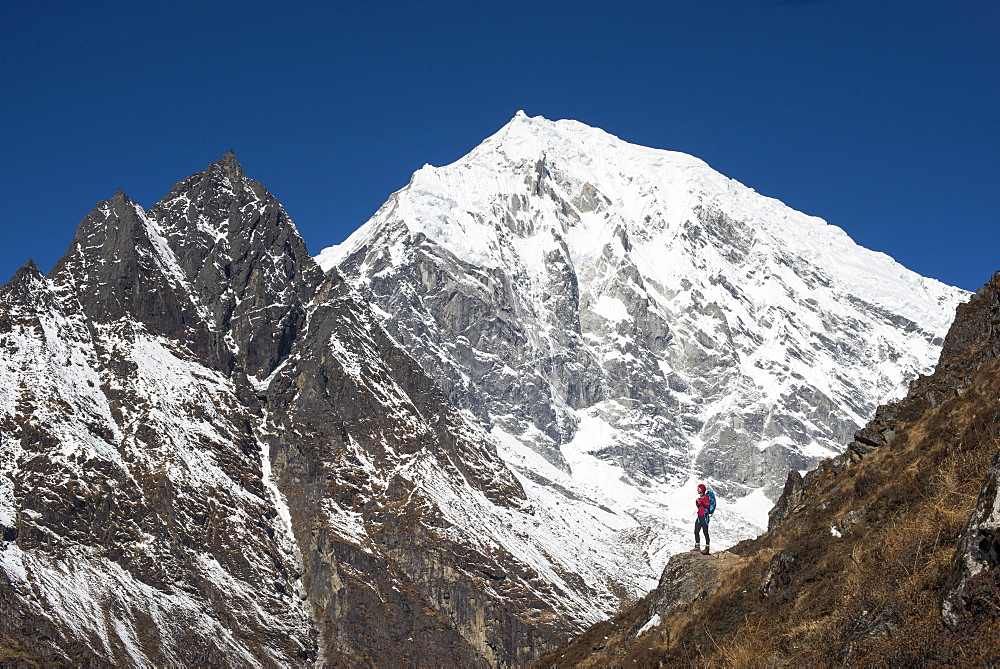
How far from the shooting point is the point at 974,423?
25359 millimetres

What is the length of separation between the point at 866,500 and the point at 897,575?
283 inches

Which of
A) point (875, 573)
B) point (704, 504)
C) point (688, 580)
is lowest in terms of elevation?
point (875, 573)

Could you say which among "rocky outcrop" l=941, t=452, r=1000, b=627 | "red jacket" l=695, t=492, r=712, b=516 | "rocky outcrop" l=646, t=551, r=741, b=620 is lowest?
"rocky outcrop" l=941, t=452, r=1000, b=627

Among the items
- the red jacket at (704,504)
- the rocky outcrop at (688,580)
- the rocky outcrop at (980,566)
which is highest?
the red jacket at (704,504)

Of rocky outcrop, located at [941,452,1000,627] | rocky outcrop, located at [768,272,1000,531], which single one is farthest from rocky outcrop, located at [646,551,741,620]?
rocky outcrop, located at [941,452,1000,627]

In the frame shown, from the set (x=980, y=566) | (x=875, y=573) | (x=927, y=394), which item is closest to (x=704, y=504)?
(x=927, y=394)

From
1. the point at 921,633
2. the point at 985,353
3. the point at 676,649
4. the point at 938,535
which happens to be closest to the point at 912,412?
the point at 985,353

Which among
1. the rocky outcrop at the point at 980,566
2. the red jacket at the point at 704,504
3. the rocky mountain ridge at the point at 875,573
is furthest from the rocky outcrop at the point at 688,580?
the rocky outcrop at the point at 980,566

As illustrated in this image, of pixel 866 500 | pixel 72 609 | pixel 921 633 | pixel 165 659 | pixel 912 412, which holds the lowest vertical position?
pixel 921 633

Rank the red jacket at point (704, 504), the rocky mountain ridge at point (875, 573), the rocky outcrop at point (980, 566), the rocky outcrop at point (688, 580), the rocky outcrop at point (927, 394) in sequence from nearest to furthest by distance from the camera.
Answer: the rocky outcrop at point (980, 566) < the rocky mountain ridge at point (875, 573) < the rocky outcrop at point (688, 580) < the red jacket at point (704, 504) < the rocky outcrop at point (927, 394)

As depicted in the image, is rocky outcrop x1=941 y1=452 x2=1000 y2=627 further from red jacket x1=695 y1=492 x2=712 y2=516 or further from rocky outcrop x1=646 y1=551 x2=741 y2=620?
red jacket x1=695 y1=492 x2=712 y2=516

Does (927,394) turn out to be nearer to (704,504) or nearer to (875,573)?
(704,504)

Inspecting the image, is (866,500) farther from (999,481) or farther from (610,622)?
(610,622)

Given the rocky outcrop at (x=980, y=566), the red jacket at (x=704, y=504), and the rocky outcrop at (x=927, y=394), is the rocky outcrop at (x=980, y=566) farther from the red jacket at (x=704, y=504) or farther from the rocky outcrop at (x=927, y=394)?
the red jacket at (x=704, y=504)
